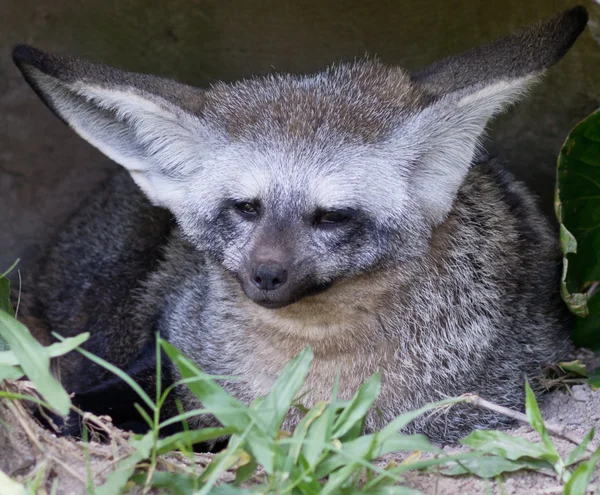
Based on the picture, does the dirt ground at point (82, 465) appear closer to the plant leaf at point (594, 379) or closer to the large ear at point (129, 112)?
the plant leaf at point (594, 379)

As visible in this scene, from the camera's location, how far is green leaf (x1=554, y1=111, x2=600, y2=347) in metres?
3.71

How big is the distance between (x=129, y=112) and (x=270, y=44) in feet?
6.21

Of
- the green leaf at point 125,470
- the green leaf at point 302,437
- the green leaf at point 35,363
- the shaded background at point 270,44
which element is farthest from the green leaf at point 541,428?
the shaded background at point 270,44

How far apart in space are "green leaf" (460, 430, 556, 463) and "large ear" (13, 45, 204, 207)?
5.19 ft

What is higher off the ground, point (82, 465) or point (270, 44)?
point (270, 44)

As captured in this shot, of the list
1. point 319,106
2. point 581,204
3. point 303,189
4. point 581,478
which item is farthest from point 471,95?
point 581,478

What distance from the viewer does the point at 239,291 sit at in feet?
11.7

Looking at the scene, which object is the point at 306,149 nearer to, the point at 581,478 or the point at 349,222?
the point at 349,222

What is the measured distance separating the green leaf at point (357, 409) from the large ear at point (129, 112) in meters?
1.29

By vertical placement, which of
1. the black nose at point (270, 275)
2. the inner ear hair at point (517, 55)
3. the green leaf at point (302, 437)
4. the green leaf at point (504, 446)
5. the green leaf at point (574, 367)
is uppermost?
the inner ear hair at point (517, 55)

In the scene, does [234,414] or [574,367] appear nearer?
[234,414]

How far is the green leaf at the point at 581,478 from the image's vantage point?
238cm

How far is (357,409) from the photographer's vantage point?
2.55 m

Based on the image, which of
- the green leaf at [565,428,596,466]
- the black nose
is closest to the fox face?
the black nose
